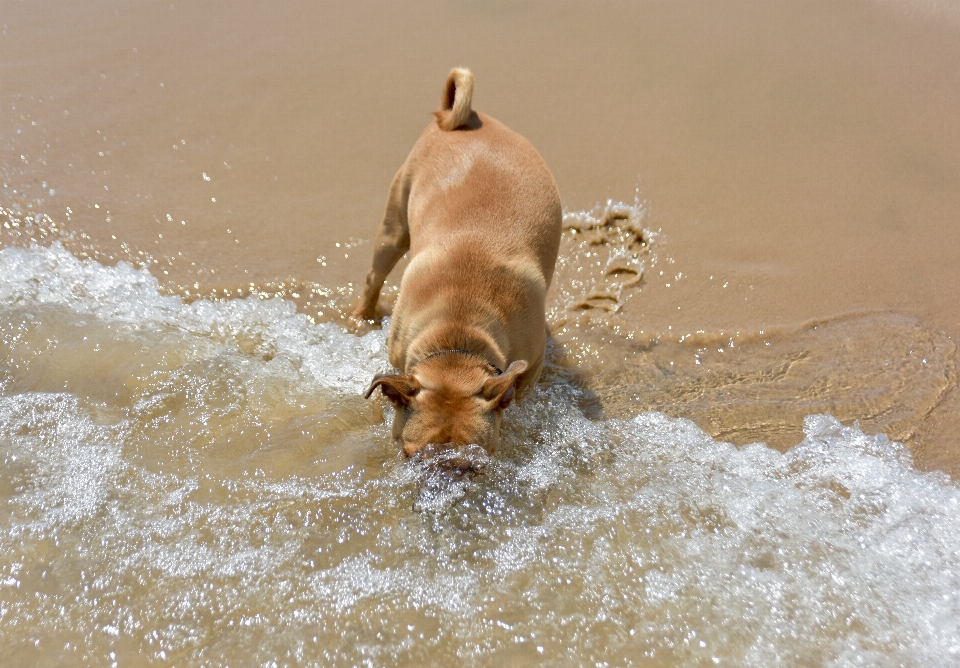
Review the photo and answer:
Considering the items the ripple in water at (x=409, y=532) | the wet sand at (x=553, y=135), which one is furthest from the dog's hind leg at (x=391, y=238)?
the ripple in water at (x=409, y=532)

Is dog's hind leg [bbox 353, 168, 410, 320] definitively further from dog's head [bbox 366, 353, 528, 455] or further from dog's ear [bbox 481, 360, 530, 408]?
dog's ear [bbox 481, 360, 530, 408]

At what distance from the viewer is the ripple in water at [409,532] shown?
3113 millimetres

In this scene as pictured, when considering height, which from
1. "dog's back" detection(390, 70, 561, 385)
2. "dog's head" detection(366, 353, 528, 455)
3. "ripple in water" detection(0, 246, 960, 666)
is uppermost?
"dog's back" detection(390, 70, 561, 385)

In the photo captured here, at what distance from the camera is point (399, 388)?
3.09 metres

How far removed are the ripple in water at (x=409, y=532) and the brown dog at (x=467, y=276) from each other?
1.04 feet

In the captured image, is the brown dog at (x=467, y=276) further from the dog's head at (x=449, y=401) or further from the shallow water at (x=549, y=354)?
the shallow water at (x=549, y=354)

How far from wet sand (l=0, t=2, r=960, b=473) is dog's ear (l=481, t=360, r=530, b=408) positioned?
1740 mm

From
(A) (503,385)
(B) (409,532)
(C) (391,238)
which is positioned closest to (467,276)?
(A) (503,385)

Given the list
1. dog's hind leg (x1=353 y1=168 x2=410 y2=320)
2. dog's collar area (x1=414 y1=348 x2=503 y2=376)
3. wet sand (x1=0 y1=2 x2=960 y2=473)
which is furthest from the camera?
wet sand (x1=0 y1=2 x2=960 y2=473)

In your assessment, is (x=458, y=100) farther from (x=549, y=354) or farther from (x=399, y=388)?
(x=399, y=388)

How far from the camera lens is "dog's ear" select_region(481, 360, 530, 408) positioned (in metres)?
3.06

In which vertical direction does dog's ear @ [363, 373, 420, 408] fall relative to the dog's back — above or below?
below

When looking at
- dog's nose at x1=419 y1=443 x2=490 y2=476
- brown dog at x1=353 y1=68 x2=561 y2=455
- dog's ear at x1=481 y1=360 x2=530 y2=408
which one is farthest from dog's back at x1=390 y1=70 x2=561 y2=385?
dog's nose at x1=419 y1=443 x2=490 y2=476

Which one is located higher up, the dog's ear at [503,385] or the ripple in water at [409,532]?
the dog's ear at [503,385]
